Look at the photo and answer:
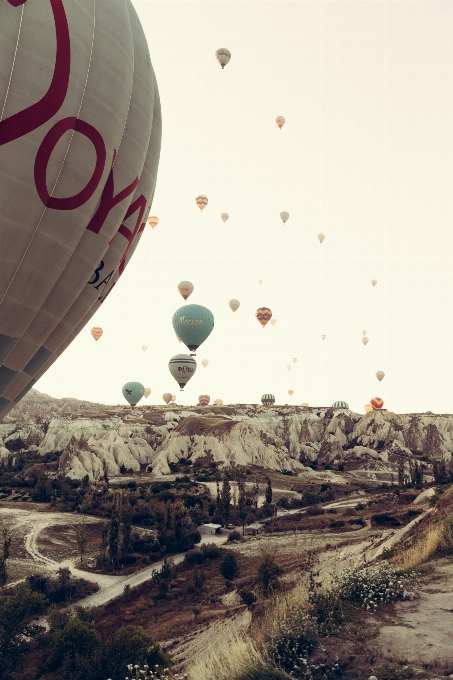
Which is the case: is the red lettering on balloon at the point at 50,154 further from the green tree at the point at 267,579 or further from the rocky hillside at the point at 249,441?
the rocky hillside at the point at 249,441

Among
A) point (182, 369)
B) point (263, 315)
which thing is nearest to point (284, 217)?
point (263, 315)

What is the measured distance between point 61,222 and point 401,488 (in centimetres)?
6410

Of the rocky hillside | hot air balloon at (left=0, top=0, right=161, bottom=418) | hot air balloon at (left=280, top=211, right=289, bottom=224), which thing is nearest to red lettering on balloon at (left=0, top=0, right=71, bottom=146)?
hot air balloon at (left=0, top=0, right=161, bottom=418)

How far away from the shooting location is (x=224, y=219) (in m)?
67.0

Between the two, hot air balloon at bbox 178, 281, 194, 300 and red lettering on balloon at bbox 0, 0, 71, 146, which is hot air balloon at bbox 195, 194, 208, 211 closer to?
hot air balloon at bbox 178, 281, 194, 300

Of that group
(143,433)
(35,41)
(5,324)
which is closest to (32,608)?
(5,324)

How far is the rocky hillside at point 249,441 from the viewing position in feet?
278

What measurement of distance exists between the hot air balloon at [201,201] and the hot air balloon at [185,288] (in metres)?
11.3

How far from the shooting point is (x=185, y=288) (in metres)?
69.9

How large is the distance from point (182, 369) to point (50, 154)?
69.2 meters

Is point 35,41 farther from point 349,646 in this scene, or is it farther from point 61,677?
point 61,677

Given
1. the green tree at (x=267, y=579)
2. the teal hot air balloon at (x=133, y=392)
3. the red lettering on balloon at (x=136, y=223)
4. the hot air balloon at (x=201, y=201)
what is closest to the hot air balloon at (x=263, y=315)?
the hot air balloon at (x=201, y=201)

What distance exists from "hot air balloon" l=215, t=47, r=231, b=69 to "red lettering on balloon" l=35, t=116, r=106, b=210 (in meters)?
38.9

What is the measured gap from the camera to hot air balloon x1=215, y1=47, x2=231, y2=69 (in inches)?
1850
